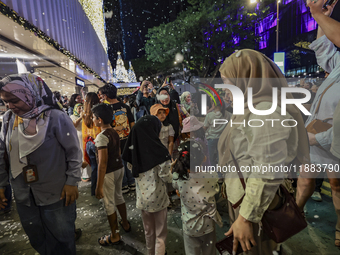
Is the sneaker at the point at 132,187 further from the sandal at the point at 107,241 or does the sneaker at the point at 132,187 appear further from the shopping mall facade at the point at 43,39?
the shopping mall facade at the point at 43,39

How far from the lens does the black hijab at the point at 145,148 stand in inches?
78.9

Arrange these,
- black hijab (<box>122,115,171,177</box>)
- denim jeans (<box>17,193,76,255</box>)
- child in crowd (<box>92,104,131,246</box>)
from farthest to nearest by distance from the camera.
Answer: child in crowd (<box>92,104,131,246</box>) → black hijab (<box>122,115,171,177</box>) → denim jeans (<box>17,193,76,255</box>)

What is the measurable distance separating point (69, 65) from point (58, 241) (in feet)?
30.6

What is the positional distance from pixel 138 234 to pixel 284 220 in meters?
2.23

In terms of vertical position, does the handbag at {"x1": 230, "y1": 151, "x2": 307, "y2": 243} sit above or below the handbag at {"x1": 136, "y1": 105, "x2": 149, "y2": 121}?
below

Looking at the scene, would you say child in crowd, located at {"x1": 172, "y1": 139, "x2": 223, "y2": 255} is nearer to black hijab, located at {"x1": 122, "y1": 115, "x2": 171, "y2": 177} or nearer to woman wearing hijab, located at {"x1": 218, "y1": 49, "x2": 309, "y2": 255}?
black hijab, located at {"x1": 122, "y1": 115, "x2": 171, "y2": 177}

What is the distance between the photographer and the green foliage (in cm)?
1326

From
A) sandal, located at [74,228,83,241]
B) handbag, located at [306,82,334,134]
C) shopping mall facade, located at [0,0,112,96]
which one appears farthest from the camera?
shopping mall facade, located at [0,0,112,96]

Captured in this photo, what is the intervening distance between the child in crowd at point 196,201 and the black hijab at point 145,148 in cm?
24

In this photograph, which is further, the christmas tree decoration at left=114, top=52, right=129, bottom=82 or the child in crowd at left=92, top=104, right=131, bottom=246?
the christmas tree decoration at left=114, top=52, right=129, bottom=82

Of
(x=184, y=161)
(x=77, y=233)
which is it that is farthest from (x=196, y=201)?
(x=77, y=233)

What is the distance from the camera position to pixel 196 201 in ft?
6.01

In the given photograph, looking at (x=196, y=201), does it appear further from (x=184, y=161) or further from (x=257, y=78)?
(x=257, y=78)

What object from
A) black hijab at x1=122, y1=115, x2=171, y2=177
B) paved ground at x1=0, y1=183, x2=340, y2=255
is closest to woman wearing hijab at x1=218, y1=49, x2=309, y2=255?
black hijab at x1=122, y1=115, x2=171, y2=177
